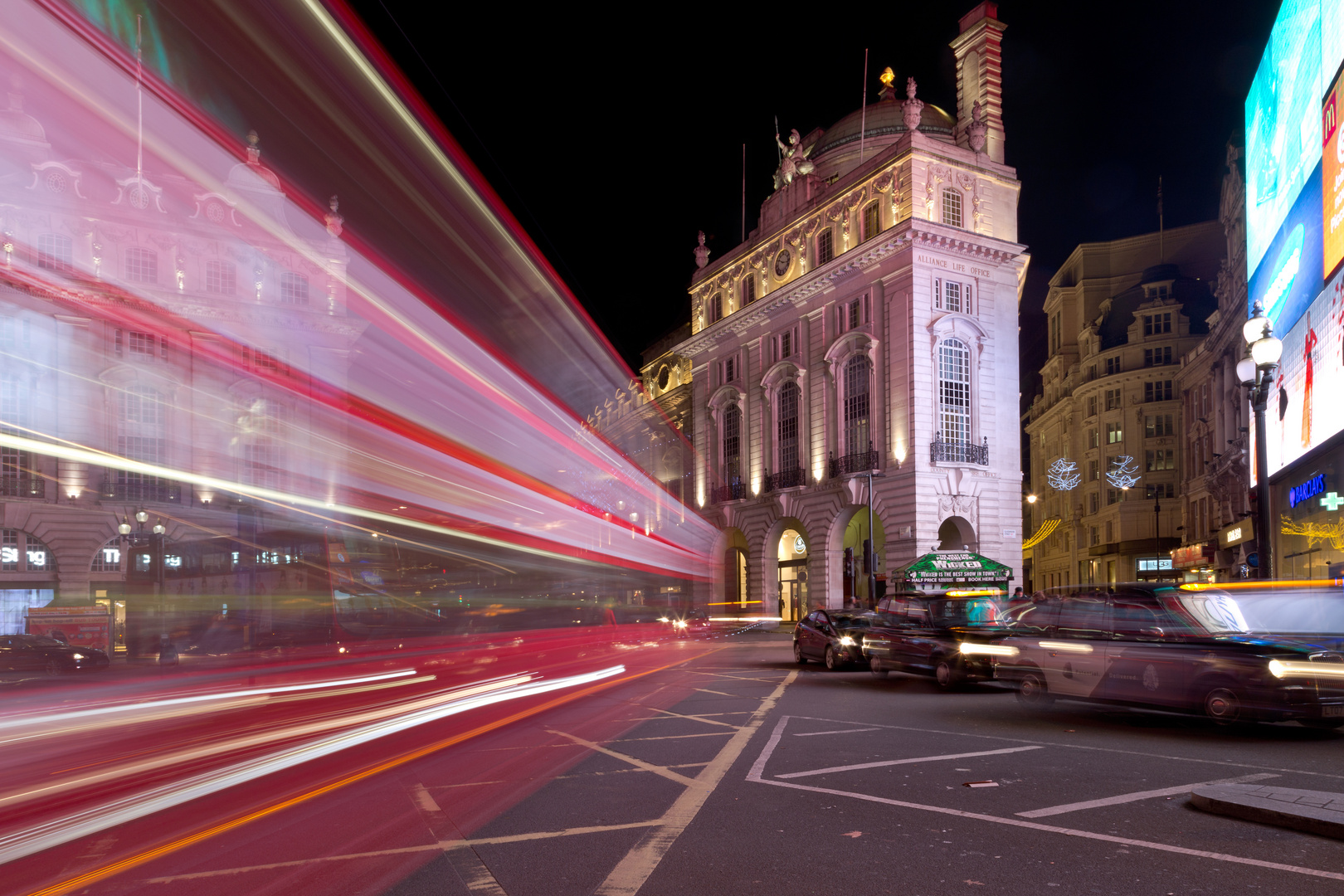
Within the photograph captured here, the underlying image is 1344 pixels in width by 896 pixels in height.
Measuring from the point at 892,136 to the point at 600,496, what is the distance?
30860 millimetres

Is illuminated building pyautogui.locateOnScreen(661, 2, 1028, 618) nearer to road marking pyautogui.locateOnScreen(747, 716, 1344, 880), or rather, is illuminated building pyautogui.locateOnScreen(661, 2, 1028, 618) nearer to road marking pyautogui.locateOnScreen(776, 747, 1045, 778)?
road marking pyautogui.locateOnScreen(776, 747, 1045, 778)

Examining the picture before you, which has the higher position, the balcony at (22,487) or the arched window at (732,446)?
the arched window at (732,446)

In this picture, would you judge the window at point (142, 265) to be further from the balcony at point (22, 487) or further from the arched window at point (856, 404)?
the arched window at point (856, 404)

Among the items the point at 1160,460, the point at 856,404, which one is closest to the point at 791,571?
the point at 856,404

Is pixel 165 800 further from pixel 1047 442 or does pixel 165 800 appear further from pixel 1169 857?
pixel 1047 442

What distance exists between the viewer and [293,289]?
51.8 m

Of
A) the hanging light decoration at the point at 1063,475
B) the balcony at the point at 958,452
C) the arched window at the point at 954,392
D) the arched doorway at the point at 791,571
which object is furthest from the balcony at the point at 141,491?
the hanging light decoration at the point at 1063,475

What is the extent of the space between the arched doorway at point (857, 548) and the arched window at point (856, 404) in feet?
11.3

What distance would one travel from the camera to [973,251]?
43.1 meters

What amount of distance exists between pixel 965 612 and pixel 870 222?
3053cm

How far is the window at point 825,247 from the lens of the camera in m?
47.6

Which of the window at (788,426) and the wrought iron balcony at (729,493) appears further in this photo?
the wrought iron balcony at (729,493)

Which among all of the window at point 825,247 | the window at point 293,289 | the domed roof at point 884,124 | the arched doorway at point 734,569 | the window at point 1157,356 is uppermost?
the domed roof at point 884,124

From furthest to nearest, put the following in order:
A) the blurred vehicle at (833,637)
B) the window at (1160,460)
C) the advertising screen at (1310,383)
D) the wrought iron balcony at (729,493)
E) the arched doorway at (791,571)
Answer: the window at (1160,460) < the wrought iron balcony at (729,493) < the arched doorway at (791,571) < the advertising screen at (1310,383) < the blurred vehicle at (833,637)
